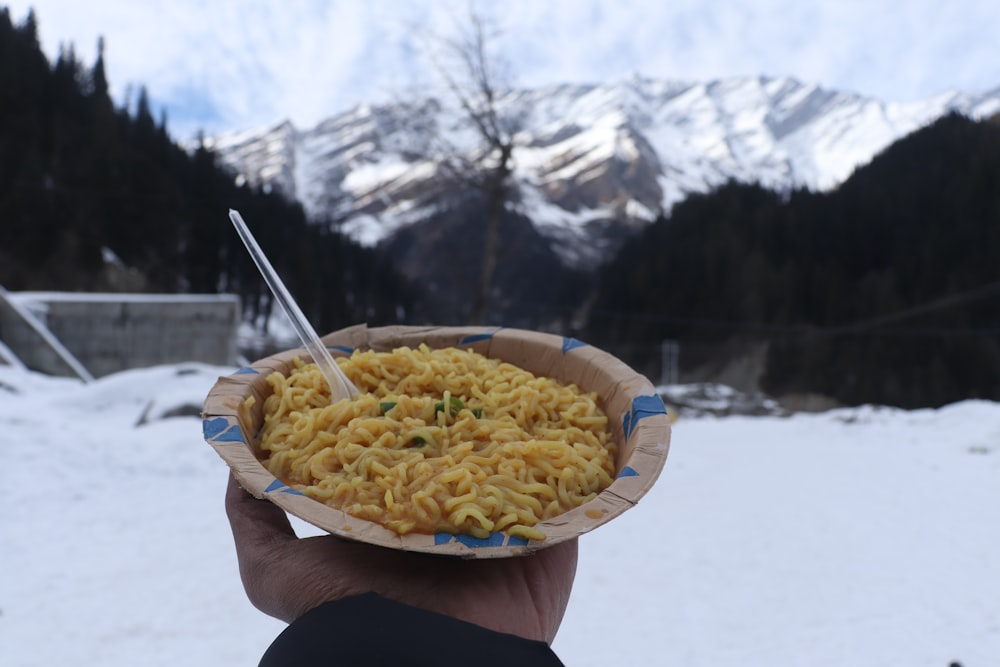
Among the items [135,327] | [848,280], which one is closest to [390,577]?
[135,327]

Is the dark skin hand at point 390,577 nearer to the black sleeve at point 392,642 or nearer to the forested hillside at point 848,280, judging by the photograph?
the black sleeve at point 392,642

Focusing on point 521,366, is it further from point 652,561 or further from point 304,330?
point 652,561

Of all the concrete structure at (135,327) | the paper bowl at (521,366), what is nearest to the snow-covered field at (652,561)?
the paper bowl at (521,366)

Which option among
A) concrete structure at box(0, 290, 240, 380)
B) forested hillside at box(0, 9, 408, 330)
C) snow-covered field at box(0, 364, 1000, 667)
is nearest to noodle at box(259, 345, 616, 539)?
snow-covered field at box(0, 364, 1000, 667)

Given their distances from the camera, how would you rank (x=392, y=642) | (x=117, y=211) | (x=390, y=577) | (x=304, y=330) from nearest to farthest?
1. (x=392, y=642)
2. (x=390, y=577)
3. (x=304, y=330)
4. (x=117, y=211)

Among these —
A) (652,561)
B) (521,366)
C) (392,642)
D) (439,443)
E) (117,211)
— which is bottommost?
(652,561)

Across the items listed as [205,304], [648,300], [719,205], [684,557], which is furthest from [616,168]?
[684,557]

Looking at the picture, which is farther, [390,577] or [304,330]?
[304,330]
